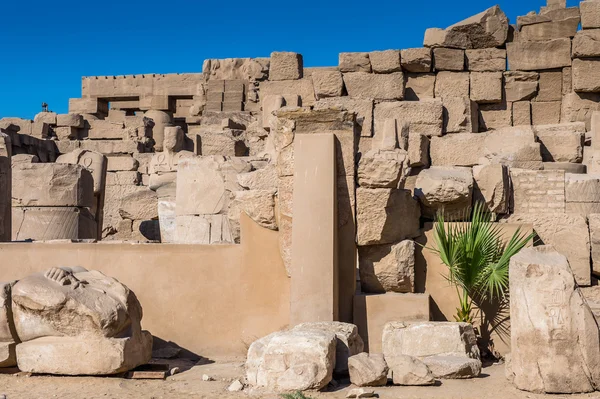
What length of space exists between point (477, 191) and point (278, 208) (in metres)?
2.08

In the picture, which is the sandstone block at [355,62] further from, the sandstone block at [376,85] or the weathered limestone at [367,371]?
the weathered limestone at [367,371]

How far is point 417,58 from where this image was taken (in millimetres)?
13227

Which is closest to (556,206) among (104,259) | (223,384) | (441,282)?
(441,282)

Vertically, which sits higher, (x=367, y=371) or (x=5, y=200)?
(x=5, y=200)

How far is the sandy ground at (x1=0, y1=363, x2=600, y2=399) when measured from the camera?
4.84 m

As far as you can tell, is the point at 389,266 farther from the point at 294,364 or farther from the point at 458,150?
the point at 458,150

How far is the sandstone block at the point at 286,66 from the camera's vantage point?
46.1 feet

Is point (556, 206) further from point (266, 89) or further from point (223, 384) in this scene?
point (266, 89)

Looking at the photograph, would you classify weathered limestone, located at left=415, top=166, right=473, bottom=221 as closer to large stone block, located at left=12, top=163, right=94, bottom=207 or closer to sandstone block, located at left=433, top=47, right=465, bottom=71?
large stone block, located at left=12, top=163, right=94, bottom=207

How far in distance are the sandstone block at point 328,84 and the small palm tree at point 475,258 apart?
6.91 metres

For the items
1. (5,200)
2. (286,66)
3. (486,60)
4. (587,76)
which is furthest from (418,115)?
(5,200)

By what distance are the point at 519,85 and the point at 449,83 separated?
4.32ft

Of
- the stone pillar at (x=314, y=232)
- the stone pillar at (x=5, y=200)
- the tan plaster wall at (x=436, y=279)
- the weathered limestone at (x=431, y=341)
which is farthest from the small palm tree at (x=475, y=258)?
the stone pillar at (x=5, y=200)

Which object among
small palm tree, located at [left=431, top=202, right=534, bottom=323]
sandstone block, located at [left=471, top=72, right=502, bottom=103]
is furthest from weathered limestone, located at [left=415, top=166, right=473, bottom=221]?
sandstone block, located at [left=471, top=72, right=502, bottom=103]
